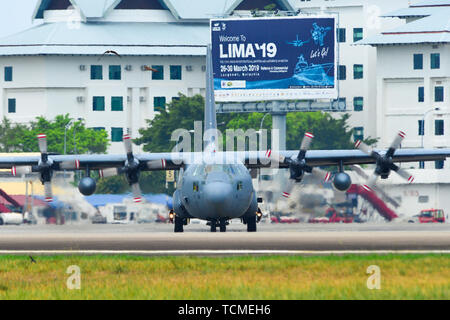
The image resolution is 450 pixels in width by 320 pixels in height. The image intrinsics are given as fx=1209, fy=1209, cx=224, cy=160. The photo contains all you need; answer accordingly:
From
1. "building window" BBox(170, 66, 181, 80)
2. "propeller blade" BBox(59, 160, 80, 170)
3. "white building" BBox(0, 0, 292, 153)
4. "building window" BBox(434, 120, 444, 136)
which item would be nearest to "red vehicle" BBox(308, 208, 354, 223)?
"propeller blade" BBox(59, 160, 80, 170)

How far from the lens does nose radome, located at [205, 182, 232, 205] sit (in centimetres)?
5288

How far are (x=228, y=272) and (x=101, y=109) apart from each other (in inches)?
5251

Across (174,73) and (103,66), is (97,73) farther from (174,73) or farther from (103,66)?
(174,73)

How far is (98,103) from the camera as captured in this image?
165m

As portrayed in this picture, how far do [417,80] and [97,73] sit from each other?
44.8 m

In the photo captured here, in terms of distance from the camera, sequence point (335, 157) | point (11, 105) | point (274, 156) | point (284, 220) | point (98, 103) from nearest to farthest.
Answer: point (274, 156), point (335, 157), point (284, 220), point (11, 105), point (98, 103)

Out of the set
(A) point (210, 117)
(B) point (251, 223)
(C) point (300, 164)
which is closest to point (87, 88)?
(A) point (210, 117)

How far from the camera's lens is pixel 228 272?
3322 centimetres

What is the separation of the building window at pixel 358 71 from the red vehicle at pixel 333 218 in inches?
3042

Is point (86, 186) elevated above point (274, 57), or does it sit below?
below

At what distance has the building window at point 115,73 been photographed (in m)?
165
